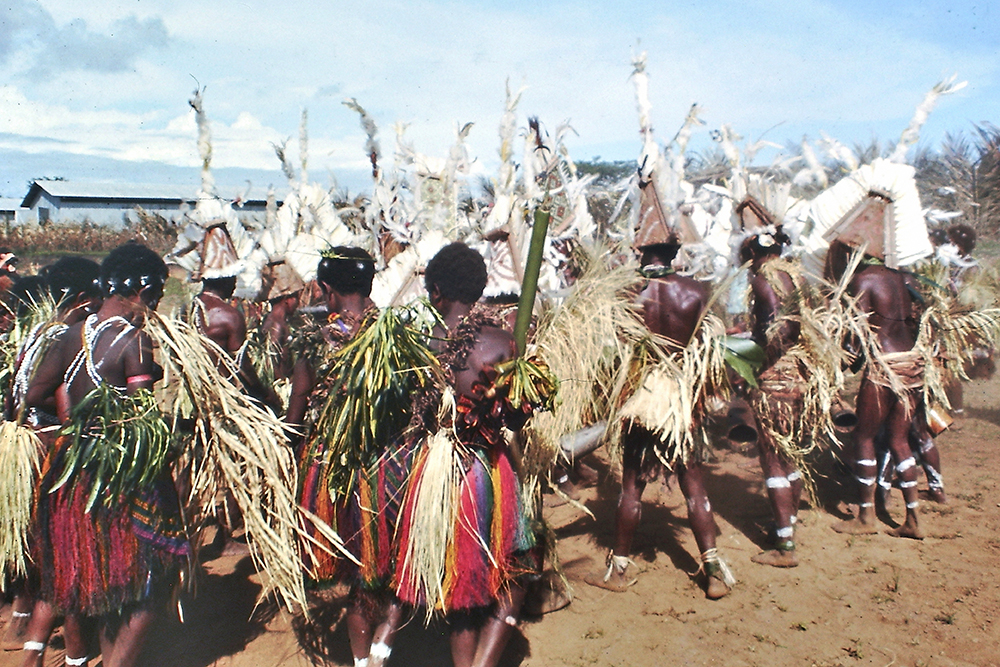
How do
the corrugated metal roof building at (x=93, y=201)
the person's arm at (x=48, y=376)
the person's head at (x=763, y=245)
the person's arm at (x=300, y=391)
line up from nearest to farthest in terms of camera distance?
the person's arm at (x=48, y=376) < the person's arm at (x=300, y=391) < the person's head at (x=763, y=245) < the corrugated metal roof building at (x=93, y=201)

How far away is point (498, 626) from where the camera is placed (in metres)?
2.67

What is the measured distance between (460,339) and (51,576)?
1.81 metres

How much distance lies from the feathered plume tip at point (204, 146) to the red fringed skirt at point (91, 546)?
3530mm

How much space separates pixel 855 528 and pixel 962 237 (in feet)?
11.5

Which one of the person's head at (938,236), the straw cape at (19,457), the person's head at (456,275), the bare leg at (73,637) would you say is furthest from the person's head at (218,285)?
the person's head at (938,236)

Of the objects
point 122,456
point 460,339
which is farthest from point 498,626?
point 122,456

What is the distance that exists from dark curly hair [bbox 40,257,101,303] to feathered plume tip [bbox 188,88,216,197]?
1.82 m

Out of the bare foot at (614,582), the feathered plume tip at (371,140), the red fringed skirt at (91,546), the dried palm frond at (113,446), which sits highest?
the feathered plume tip at (371,140)

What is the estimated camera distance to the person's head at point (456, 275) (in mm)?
2648

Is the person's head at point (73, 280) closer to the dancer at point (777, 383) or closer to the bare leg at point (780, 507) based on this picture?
the dancer at point (777, 383)

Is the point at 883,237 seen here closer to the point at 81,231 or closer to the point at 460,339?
the point at 460,339

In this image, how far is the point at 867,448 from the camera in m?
4.62

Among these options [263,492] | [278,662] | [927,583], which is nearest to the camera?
[263,492]

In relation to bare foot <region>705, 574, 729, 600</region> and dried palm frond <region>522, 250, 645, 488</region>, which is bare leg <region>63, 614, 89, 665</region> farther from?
bare foot <region>705, 574, 729, 600</region>
